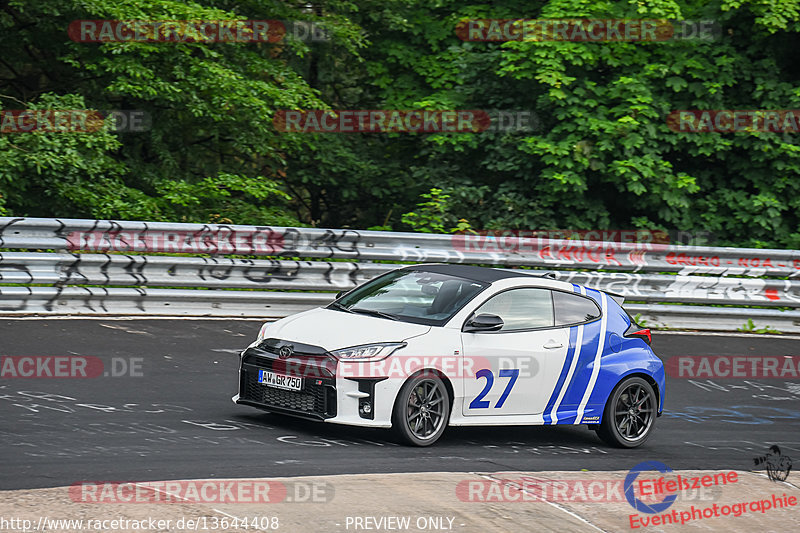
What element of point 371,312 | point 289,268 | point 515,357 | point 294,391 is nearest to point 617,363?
point 515,357

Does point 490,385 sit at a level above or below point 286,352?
below

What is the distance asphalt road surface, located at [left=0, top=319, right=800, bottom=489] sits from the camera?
7629 millimetres

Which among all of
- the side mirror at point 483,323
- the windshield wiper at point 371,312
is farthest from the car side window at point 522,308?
the windshield wiper at point 371,312

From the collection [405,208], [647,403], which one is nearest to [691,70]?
[405,208]

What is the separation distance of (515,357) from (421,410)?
107 centimetres

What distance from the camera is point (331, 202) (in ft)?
73.8

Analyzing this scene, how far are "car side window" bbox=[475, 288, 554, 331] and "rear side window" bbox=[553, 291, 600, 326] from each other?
8 centimetres

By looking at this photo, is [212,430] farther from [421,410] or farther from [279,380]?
[421,410]

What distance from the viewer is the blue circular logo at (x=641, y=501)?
25.4ft

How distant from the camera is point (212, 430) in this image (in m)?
8.72

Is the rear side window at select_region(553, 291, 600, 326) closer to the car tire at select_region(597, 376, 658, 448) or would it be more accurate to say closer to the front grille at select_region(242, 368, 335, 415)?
the car tire at select_region(597, 376, 658, 448)

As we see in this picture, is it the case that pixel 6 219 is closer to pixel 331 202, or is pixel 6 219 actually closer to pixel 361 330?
pixel 361 330

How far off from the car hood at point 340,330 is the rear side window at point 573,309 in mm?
1491

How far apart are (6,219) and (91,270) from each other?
1194 mm
